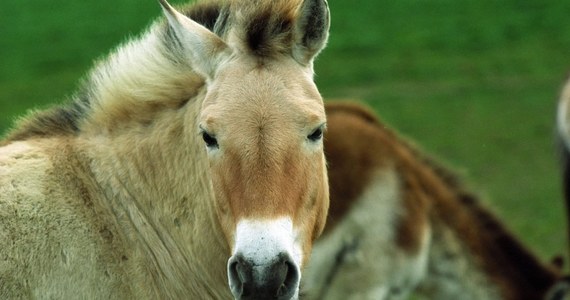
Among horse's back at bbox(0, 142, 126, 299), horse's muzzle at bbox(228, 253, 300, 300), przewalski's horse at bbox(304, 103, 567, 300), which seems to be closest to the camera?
horse's muzzle at bbox(228, 253, 300, 300)

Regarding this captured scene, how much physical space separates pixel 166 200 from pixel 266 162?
0.85 meters

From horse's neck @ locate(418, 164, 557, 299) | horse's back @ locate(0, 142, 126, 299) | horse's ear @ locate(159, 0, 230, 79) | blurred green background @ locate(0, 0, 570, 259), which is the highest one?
horse's ear @ locate(159, 0, 230, 79)

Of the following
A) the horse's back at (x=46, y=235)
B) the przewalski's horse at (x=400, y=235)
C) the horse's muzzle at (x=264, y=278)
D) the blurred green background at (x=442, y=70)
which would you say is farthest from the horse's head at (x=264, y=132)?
the blurred green background at (x=442, y=70)

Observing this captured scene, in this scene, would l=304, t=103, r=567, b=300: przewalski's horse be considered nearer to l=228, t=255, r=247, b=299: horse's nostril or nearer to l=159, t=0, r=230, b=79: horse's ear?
l=159, t=0, r=230, b=79: horse's ear

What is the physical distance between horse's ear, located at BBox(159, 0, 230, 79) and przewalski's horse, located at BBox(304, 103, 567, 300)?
4853mm

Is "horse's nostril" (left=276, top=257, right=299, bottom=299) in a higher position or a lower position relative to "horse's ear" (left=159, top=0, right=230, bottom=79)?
lower

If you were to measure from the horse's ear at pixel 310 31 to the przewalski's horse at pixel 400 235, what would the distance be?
4.77 m

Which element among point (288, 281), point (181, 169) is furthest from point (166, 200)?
point (288, 281)

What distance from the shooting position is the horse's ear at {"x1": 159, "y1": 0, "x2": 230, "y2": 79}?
5473mm

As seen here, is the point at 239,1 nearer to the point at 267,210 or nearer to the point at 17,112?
the point at 267,210

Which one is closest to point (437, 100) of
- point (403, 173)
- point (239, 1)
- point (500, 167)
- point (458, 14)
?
point (500, 167)

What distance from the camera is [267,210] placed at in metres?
5.00

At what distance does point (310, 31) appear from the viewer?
18.2ft

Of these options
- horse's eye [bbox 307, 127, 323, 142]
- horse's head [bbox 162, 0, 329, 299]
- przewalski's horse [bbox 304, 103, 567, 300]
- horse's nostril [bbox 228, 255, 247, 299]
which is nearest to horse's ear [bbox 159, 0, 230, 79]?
horse's head [bbox 162, 0, 329, 299]
